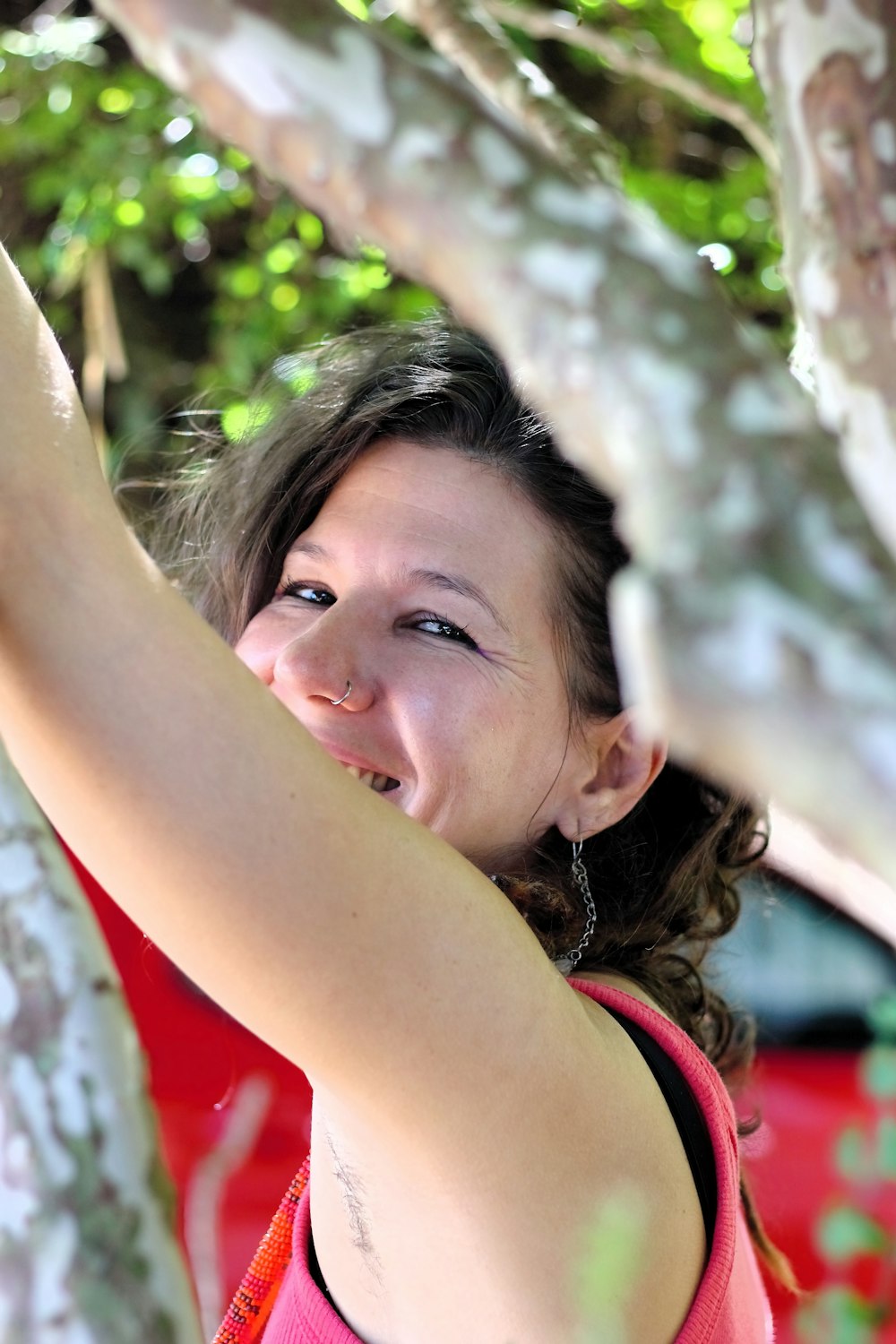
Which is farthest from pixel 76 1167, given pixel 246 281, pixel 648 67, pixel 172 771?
pixel 246 281

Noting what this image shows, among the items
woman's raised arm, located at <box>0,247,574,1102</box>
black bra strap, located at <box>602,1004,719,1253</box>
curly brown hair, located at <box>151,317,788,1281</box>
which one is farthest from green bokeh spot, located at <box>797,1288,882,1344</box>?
curly brown hair, located at <box>151,317,788,1281</box>

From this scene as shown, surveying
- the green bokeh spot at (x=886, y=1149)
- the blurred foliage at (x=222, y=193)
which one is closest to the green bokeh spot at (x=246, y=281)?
the blurred foliage at (x=222, y=193)

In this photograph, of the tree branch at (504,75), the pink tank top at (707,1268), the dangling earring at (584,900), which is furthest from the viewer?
the tree branch at (504,75)

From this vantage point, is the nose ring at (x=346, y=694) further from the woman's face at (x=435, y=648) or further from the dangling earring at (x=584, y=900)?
the dangling earring at (x=584, y=900)

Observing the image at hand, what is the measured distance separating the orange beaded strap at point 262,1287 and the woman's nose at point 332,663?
0.59m

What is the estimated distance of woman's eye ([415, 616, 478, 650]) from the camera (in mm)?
1609

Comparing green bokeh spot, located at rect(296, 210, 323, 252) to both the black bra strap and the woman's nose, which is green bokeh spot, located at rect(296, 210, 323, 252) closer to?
the woman's nose

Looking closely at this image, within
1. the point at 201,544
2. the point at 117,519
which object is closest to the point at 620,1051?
the point at 117,519

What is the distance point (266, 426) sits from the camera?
216 centimetres

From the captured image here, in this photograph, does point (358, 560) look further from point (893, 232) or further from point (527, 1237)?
point (893, 232)

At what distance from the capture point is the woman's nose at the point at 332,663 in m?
1.48

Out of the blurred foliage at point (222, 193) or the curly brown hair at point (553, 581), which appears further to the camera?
the blurred foliage at point (222, 193)

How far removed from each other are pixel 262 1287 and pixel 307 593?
78 centimetres

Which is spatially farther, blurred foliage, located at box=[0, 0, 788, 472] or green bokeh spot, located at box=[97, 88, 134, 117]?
green bokeh spot, located at box=[97, 88, 134, 117]
